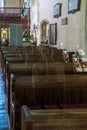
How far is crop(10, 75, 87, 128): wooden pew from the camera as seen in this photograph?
3.04 metres

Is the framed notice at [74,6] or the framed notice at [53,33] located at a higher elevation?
the framed notice at [74,6]

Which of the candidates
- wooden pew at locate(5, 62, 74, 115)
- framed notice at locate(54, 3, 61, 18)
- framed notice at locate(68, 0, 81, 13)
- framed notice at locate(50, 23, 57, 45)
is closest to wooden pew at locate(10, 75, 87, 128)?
wooden pew at locate(5, 62, 74, 115)

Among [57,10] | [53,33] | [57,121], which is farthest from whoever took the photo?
[53,33]

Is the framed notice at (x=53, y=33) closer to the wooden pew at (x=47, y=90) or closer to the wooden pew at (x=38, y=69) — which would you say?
the wooden pew at (x=38, y=69)

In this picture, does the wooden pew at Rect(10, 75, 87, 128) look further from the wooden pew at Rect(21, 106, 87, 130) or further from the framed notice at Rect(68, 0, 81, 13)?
the framed notice at Rect(68, 0, 81, 13)

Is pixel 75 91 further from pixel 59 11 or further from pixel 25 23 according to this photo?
pixel 25 23

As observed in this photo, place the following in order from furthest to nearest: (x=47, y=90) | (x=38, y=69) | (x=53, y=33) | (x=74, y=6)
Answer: (x=53, y=33)
(x=74, y=6)
(x=38, y=69)
(x=47, y=90)

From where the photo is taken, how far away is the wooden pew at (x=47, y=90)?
3037 millimetres

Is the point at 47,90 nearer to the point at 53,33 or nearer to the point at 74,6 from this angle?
the point at 74,6

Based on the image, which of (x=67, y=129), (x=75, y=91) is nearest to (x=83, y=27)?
(x=75, y=91)

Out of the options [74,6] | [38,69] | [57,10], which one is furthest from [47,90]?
[57,10]

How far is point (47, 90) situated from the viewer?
3.14 meters

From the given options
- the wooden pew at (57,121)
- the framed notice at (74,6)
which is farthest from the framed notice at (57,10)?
the wooden pew at (57,121)

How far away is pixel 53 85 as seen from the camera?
10.2ft
